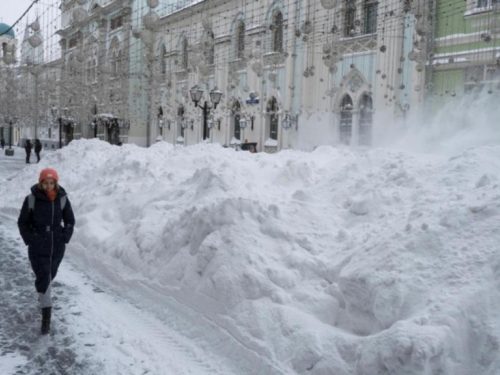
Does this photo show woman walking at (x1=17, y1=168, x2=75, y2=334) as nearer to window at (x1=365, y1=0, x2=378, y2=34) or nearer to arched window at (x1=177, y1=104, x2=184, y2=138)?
window at (x1=365, y1=0, x2=378, y2=34)

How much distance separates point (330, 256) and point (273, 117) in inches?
895

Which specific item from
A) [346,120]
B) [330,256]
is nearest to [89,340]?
[330,256]

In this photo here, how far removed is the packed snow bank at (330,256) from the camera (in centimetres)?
387

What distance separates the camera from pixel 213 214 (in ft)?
20.9

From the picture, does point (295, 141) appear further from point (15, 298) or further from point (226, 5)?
point (15, 298)

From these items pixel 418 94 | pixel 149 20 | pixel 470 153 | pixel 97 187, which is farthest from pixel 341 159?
pixel 418 94

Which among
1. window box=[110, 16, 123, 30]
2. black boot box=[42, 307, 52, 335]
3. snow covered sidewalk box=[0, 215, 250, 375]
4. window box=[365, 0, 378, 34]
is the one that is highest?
window box=[110, 16, 123, 30]

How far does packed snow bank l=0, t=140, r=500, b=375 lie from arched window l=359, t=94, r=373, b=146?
43.7ft

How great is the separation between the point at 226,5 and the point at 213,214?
2325 centimetres

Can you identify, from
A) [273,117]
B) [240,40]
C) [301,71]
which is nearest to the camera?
[301,71]

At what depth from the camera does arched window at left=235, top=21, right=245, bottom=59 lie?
87.2ft

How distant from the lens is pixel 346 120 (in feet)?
77.8

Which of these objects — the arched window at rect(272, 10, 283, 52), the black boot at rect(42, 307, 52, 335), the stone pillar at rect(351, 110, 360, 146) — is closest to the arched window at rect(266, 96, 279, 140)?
the arched window at rect(272, 10, 283, 52)

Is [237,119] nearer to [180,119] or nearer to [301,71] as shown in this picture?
[301,71]
